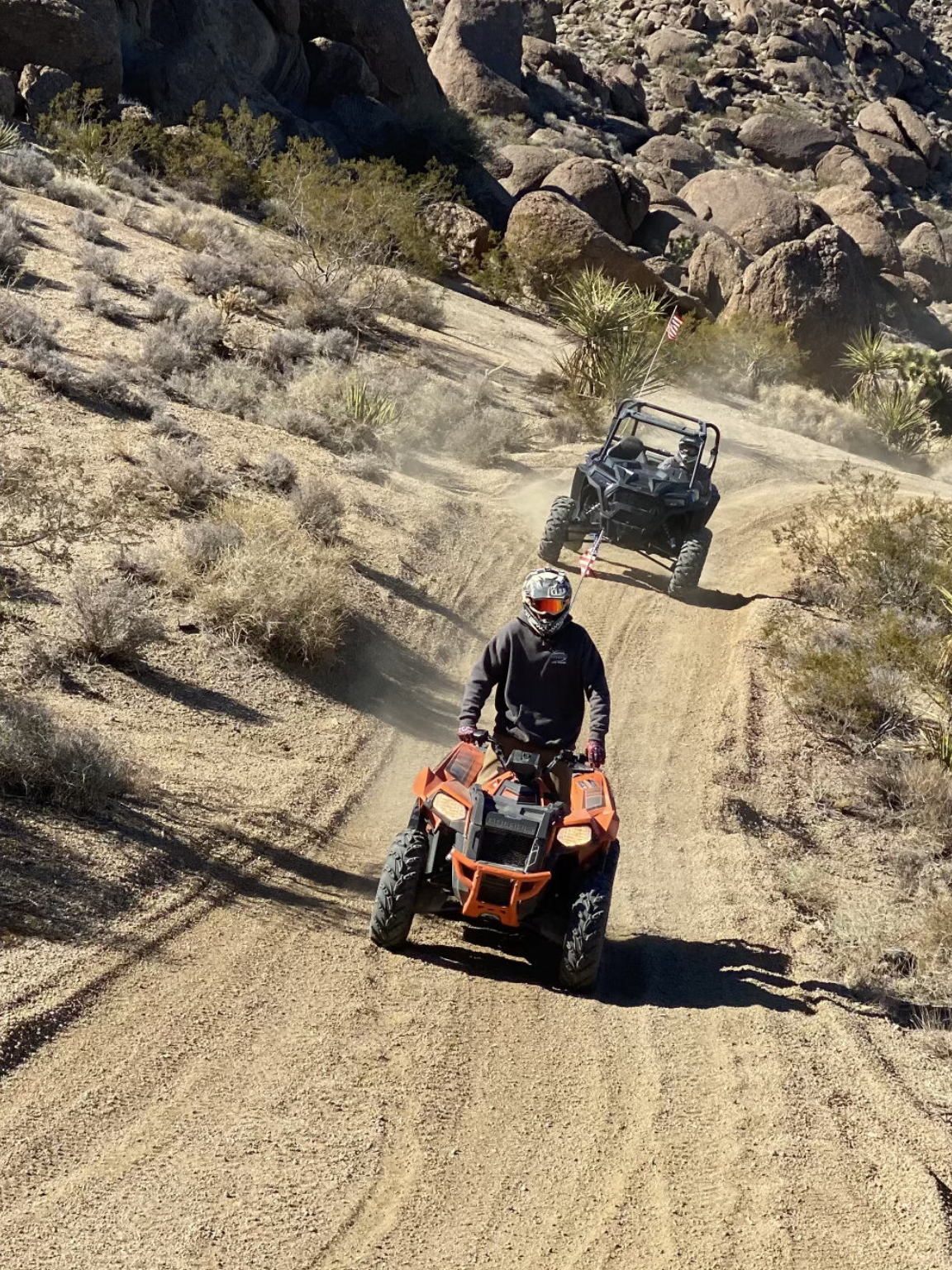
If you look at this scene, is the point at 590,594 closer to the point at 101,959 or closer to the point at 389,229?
the point at 101,959

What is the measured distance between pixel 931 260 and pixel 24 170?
132ft

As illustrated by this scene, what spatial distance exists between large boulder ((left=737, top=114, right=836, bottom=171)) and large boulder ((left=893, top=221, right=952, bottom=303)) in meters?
9.62

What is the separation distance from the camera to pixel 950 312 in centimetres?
4900

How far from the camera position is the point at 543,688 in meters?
6.88

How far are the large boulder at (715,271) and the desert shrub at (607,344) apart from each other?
10.5m

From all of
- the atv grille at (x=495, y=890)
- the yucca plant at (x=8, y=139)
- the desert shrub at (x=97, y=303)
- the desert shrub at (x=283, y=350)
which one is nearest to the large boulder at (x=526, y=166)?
the yucca plant at (x=8, y=139)

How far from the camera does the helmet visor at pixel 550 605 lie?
21.6 ft

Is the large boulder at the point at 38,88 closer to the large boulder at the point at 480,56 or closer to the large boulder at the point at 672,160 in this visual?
the large boulder at the point at 480,56

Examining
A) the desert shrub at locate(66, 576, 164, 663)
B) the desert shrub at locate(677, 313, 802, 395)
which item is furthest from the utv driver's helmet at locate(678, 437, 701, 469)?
the desert shrub at locate(677, 313, 802, 395)

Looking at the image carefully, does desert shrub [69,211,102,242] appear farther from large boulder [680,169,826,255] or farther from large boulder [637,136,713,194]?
large boulder [637,136,713,194]

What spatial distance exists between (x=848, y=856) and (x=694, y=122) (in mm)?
59967

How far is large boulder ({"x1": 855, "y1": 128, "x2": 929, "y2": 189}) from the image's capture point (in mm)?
63875

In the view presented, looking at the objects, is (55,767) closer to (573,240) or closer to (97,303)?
(97,303)

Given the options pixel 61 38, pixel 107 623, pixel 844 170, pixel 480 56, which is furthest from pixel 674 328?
pixel 844 170
